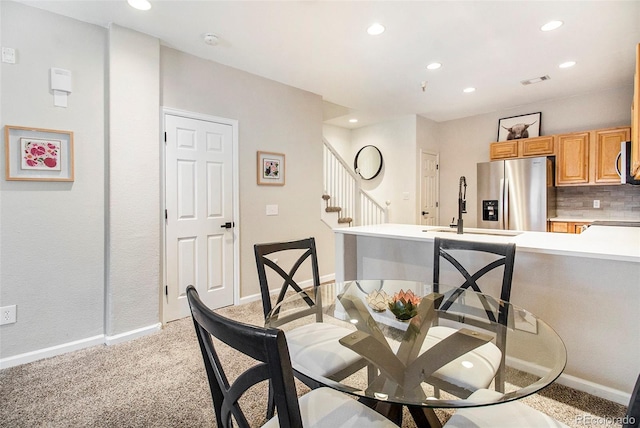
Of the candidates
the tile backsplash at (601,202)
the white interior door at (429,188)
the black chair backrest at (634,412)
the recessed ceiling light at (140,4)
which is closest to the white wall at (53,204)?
the recessed ceiling light at (140,4)

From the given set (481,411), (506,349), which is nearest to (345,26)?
(506,349)

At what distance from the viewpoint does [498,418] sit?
1.03 meters

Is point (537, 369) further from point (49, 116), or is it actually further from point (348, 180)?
point (348, 180)

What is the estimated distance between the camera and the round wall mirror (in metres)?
6.05

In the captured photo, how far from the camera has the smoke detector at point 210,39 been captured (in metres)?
2.78

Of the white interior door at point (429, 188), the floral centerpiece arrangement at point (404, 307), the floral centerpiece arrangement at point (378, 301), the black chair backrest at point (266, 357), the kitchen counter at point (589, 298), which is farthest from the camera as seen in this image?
the white interior door at point (429, 188)

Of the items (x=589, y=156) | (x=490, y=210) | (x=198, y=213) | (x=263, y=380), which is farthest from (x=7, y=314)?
(x=589, y=156)

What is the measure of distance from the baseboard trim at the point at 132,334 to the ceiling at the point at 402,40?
2.63m

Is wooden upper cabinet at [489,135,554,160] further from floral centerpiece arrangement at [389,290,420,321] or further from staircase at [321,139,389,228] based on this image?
floral centerpiece arrangement at [389,290,420,321]

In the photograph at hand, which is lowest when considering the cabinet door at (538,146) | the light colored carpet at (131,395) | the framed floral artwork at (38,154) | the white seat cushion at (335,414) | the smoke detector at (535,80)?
the light colored carpet at (131,395)

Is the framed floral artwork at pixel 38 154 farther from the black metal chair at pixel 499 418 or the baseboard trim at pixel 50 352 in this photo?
the black metal chair at pixel 499 418

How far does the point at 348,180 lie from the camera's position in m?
5.06

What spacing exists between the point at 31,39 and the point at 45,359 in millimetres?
2437

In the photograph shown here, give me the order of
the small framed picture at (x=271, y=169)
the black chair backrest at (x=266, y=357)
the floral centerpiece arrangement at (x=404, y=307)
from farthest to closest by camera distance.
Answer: the small framed picture at (x=271, y=169) → the floral centerpiece arrangement at (x=404, y=307) → the black chair backrest at (x=266, y=357)
